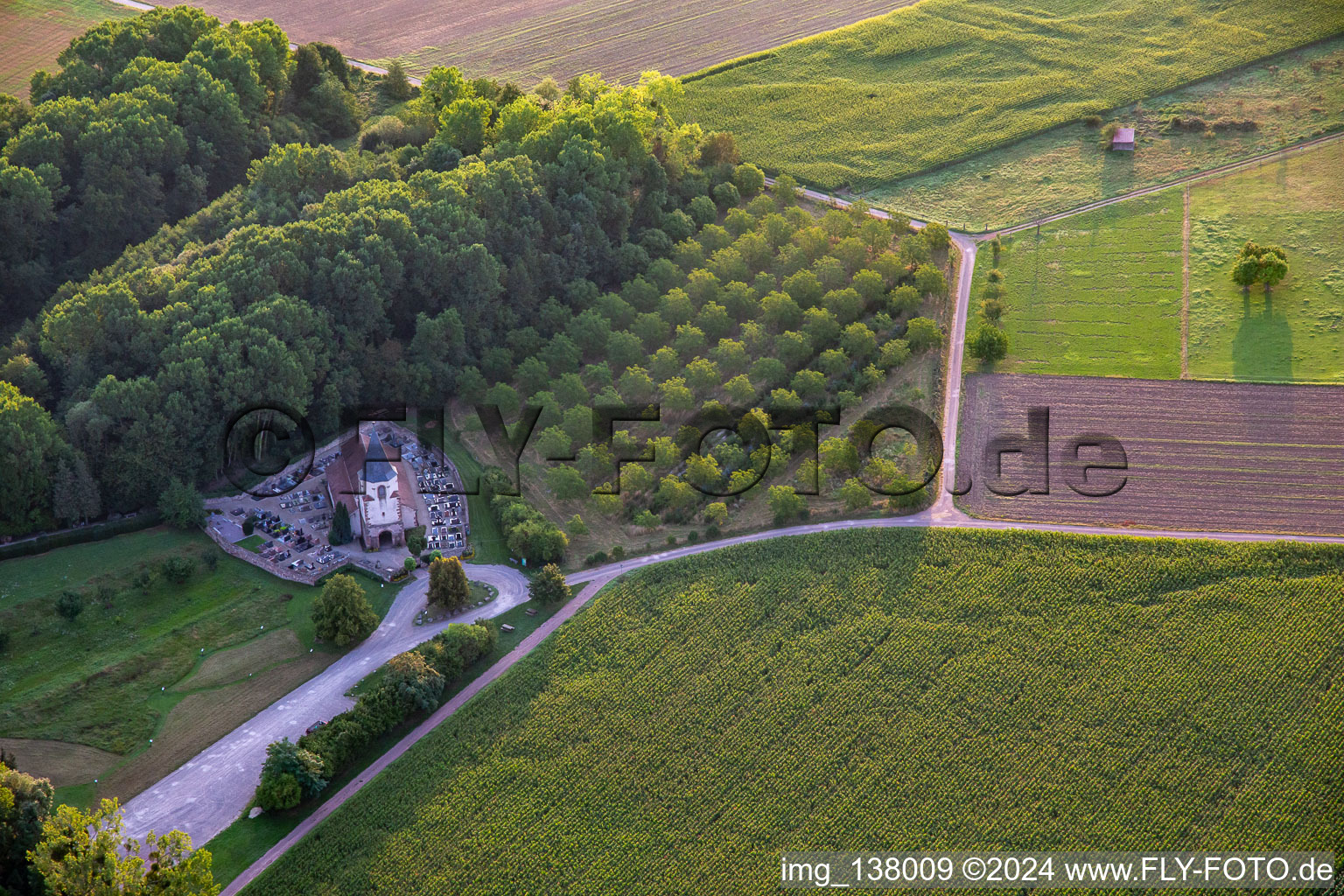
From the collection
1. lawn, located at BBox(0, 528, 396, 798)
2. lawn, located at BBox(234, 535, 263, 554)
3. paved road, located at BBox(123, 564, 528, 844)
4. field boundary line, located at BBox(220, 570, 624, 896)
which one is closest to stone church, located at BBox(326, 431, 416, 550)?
lawn, located at BBox(0, 528, 396, 798)

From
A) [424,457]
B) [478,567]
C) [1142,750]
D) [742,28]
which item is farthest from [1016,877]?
[742,28]

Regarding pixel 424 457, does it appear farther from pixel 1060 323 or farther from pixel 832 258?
pixel 1060 323

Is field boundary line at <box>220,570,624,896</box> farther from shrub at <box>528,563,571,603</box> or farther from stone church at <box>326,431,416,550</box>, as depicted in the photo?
stone church at <box>326,431,416,550</box>

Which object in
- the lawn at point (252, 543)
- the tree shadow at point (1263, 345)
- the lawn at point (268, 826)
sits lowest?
the lawn at point (268, 826)

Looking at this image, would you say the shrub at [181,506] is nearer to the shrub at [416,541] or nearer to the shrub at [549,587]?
the shrub at [416,541]

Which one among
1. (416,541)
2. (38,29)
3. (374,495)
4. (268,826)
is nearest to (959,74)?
(416,541)

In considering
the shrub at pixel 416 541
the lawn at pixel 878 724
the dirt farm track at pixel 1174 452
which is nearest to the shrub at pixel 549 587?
the lawn at pixel 878 724

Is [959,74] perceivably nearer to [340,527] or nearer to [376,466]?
[376,466]
